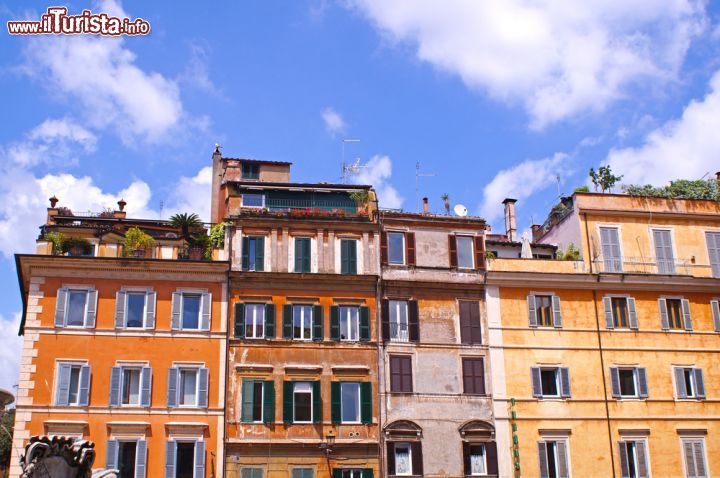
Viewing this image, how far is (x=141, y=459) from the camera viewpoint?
3741 centimetres

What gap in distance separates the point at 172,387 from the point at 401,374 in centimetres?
1039

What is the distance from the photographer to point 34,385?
37.7 metres

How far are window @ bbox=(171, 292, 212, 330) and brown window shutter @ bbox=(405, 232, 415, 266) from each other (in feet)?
31.9

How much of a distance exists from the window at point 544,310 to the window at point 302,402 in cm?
1150

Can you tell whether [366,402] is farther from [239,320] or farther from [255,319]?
[239,320]

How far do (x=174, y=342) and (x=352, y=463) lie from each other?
377 inches

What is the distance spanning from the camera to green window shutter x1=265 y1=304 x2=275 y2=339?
40312mm

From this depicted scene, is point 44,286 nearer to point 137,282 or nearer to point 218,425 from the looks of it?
point 137,282

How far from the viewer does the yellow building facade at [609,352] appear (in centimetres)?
4153

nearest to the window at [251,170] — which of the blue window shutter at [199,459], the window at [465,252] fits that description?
the window at [465,252]

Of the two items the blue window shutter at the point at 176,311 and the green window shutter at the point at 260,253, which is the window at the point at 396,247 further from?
the blue window shutter at the point at 176,311

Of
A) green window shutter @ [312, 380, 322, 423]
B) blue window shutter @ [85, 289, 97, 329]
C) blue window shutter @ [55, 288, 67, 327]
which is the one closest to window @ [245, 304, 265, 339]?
green window shutter @ [312, 380, 322, 423]

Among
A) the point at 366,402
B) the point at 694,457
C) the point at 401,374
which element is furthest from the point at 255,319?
the point at 694,457

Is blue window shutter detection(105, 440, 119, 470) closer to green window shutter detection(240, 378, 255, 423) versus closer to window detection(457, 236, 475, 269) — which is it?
green window shutter detection(240, 378, 255, 423)
